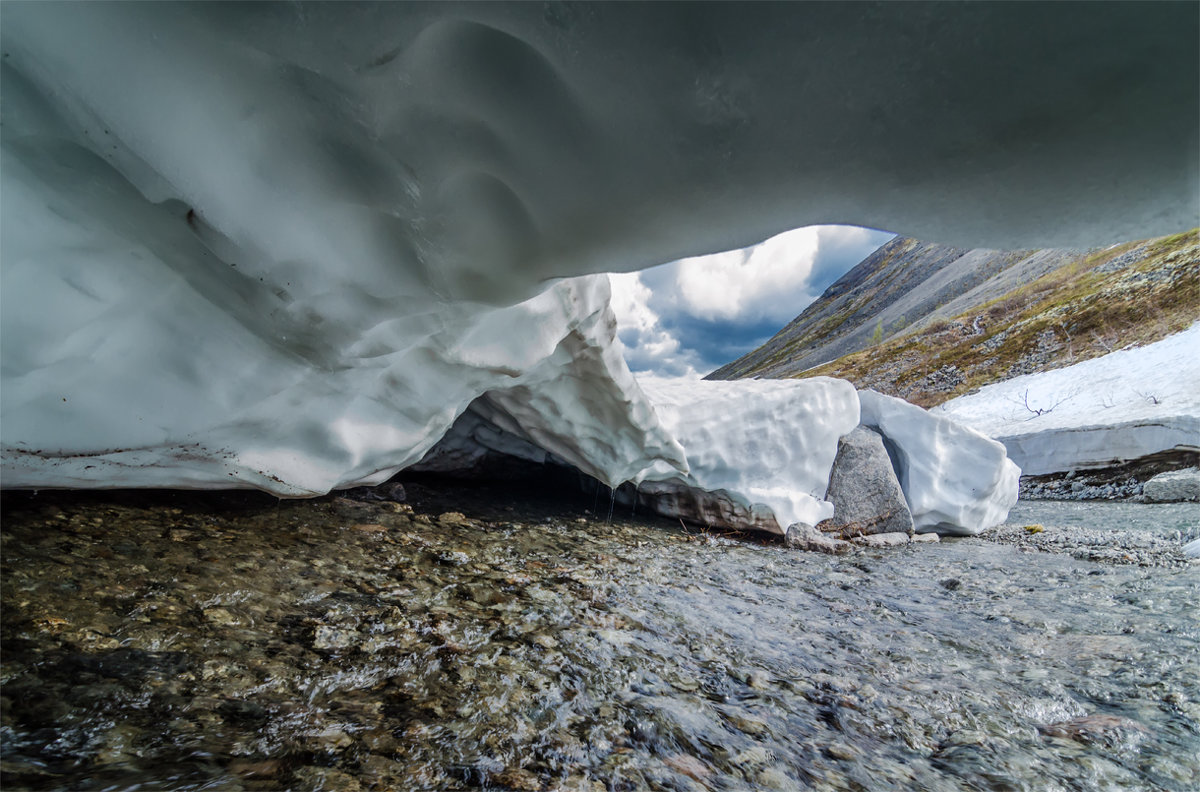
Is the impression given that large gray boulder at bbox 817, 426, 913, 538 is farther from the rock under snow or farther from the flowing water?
the flowing water

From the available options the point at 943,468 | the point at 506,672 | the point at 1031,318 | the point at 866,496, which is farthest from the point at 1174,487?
the point at 1031,318

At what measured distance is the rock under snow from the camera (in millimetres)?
→ 7293

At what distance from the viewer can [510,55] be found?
4.98ft

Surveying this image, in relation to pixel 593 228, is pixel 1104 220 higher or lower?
lower

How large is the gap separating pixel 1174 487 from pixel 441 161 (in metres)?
15.0

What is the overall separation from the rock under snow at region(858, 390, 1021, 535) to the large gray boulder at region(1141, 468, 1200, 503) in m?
5.59

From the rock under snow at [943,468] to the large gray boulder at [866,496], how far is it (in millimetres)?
505

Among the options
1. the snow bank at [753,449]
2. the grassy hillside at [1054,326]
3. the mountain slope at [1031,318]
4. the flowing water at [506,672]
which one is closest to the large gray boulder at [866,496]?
the snow bank at [753,449]

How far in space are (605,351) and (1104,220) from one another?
3.25m

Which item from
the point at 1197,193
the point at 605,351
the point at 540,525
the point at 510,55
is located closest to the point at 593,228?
the point at 510,55

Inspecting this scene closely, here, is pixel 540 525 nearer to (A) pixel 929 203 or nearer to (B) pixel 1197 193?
(A) pixel 929 203

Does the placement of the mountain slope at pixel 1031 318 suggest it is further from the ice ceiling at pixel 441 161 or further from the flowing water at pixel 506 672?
the ice ceiling at pixel 441 161

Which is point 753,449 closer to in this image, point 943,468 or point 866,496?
point 866,496

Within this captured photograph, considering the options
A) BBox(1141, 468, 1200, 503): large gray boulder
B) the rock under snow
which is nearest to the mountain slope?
BBox(1141, 468, 1200, 503): large gray boulder
